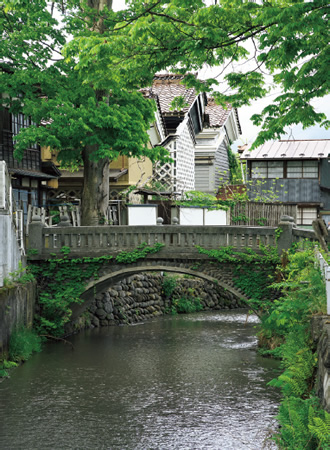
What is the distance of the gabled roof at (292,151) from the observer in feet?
128

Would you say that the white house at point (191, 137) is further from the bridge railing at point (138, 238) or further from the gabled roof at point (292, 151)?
the bridge railing at point (138, 238)

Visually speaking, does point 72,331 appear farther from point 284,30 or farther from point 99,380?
point 284,30

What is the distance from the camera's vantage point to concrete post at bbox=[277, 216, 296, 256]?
2180 centimetres

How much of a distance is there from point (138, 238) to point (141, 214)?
5.23 m

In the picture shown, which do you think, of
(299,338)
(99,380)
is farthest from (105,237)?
(299,338)

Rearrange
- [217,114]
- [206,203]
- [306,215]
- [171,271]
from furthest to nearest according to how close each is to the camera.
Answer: [217,114] → [306,215] → [206,203] → [171,271]

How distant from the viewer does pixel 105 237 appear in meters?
23.9

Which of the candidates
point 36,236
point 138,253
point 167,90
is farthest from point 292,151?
point 36,236

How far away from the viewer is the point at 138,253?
2344cm

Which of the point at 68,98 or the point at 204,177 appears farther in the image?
the point at 204,177

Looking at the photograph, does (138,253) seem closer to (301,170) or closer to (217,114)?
(301,170)

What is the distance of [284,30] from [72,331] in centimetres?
1764

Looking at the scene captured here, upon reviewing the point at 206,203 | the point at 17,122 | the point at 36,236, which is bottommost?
the point at 36,236

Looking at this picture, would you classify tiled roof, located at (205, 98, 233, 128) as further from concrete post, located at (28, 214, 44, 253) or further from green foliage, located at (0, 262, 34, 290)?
green foliage, located at (0, 262, 34, 290)
